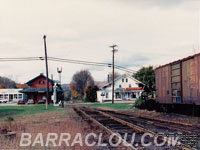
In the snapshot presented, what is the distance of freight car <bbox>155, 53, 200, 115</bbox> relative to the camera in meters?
16.0

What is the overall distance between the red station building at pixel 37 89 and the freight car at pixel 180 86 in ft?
144

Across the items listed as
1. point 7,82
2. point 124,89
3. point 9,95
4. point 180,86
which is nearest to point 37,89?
point 9,95

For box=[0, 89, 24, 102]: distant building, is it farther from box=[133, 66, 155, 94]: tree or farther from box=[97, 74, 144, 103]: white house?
box=[133, 66, 155, 94]: tree

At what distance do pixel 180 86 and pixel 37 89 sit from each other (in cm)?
5054

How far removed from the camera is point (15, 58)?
136 ft

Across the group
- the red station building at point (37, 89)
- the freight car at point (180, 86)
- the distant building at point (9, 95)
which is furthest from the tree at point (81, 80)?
the freight car at point (180, 86)

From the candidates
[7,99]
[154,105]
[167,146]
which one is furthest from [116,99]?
[167,146]

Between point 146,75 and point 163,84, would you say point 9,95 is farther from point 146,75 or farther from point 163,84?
point 163,84

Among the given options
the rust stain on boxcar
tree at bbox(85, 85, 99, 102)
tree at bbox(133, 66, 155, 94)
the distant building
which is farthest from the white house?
the rust stain on boxcar

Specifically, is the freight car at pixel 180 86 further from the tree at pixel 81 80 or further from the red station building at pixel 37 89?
the tree at pixel 81 80

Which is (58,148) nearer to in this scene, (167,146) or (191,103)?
(167,146)

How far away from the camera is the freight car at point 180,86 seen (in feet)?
52.6

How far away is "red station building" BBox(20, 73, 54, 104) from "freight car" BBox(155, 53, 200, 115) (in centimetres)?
4377

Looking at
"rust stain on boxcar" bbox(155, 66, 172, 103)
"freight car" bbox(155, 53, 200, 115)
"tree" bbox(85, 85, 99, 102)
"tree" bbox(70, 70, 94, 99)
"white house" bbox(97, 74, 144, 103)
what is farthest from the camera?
"tree" bbox(70, 70, 94, 99)
